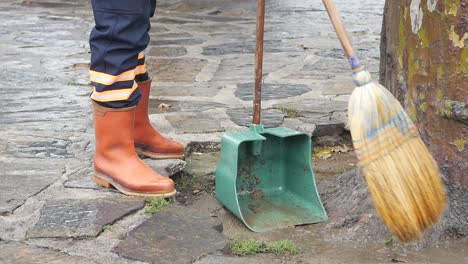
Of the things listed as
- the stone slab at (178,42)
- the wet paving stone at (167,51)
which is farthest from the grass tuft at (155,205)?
the stone slab at (178,42)

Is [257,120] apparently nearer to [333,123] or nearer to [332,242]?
[332,242]

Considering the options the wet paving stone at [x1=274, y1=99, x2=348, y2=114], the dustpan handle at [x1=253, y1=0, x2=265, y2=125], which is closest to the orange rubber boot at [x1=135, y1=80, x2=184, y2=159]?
the dustpan handle at [x1=253, y1=0, x2=265, y2=125]

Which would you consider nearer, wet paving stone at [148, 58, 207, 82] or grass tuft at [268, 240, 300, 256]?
grass tuft at [268, 240, 300, 256]

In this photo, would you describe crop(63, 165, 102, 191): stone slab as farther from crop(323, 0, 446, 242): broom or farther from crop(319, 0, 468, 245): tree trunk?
crop(323, 0, 446, 242): broom

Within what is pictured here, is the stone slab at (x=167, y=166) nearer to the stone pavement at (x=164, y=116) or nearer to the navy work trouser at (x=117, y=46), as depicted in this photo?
the stone pavement at (x=164, y=116)

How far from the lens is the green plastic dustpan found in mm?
2479

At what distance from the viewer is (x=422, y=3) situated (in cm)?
227

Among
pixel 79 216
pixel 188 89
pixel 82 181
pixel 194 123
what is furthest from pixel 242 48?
pixel 79 216

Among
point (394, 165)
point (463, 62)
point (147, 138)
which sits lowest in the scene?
point (147, 138)

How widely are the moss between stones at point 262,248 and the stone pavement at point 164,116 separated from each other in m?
0.03

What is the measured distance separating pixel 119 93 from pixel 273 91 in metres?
1.67

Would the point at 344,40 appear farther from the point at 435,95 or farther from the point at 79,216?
the point at 79,216

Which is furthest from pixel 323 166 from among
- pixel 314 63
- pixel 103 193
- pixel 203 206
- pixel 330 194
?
pixel 314 63

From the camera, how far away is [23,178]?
9.02 ft
